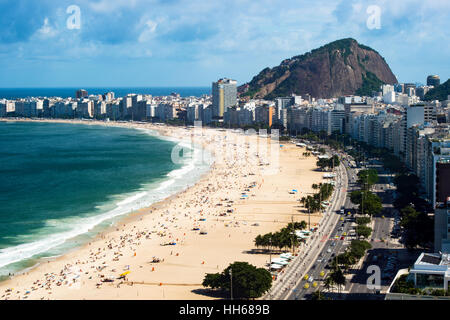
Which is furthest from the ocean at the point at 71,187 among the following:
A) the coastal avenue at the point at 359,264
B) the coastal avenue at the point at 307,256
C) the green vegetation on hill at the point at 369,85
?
the green vegetation on hill at the point at 369,85

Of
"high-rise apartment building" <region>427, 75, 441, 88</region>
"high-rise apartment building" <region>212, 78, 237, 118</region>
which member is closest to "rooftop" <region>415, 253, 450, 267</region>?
"high-rise apartment building" <region>212, 78, 237, 118</region>

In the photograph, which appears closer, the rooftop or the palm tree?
the rooftop

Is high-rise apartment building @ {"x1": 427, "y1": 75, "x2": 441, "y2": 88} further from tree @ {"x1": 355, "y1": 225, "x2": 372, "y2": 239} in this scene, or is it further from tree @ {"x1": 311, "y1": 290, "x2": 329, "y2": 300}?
tree @ {"x1": 311, "y1": 290, "x2": 329, "y2": 300}

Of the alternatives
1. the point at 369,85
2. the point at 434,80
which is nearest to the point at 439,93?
the point at 434,80

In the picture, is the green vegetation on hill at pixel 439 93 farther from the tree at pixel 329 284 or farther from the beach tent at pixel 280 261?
the tree at pixel 329 284

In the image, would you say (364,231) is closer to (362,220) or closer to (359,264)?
(362,220)

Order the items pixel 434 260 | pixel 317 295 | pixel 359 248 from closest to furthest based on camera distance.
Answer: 1. pixel 434 260
2. pixel 317 295
3. pixel 359 248

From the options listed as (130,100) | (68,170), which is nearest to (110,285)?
(68,170)
